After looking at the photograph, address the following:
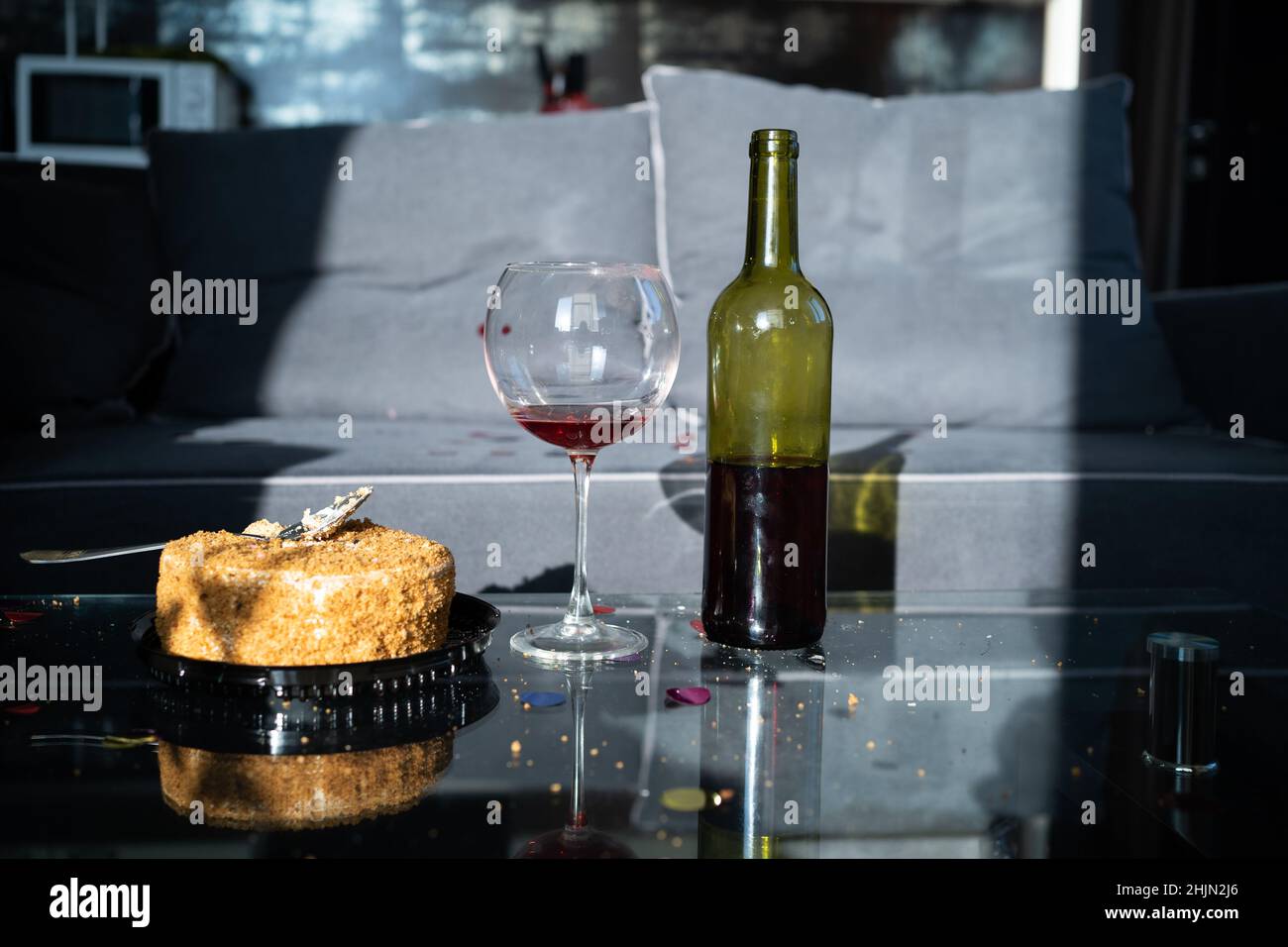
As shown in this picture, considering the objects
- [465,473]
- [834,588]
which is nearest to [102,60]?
[465,473]

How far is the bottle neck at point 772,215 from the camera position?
2.41ft

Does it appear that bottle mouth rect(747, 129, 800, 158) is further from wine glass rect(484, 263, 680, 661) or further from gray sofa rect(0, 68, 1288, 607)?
gray sofa rect(0, 68, 1288, 607)

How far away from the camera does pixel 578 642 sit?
764 millimetres

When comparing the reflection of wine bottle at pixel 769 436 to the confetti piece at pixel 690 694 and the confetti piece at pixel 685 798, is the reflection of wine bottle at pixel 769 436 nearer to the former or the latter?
the confetti piece at pixel 690 694

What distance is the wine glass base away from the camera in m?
0.74

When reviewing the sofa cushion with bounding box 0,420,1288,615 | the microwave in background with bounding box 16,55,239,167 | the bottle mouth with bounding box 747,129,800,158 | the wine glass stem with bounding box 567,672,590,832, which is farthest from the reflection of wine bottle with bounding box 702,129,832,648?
the microwave in background with bounding box 16,55,239,167

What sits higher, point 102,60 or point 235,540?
point 102,60

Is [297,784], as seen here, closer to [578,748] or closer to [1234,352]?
[578,748]

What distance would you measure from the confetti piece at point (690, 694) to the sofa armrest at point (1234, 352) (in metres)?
1.39

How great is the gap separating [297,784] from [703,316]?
1408 mm

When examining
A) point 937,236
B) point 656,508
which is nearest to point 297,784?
point 656,508

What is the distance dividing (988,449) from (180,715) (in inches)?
46.5

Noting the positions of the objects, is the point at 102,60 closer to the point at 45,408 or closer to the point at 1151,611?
the point at 45,408
